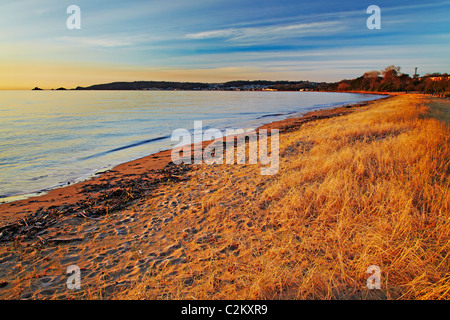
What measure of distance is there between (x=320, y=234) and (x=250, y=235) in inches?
50.4

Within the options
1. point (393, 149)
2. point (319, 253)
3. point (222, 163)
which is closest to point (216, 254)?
point (319, 253)

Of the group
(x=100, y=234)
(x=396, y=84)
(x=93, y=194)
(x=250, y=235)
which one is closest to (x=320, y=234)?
(x=250, y=235)

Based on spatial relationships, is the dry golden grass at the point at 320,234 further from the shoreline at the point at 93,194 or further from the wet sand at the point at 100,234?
the shoreline at the point at 93,194

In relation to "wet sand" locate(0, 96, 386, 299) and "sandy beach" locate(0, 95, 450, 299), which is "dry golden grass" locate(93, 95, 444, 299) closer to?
"sandy beach" locate(0, 95, 450, 299)

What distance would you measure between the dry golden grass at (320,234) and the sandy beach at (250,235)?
2cm

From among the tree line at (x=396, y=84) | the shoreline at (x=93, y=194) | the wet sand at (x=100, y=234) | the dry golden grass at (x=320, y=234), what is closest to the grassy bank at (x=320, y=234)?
the dry golden grass at (x=320, y=234)

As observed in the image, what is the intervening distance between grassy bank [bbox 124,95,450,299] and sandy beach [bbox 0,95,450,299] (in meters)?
0.02

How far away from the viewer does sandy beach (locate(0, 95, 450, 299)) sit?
3.27 m

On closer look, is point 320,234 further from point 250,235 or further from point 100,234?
point 100,234

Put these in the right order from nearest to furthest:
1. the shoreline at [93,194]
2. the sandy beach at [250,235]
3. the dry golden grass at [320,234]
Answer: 1. the dry golden grass at [320,234]
2. the sandy beach at [250,235]
3. the shoreline at [93,194]

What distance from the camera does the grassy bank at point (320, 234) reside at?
317cm

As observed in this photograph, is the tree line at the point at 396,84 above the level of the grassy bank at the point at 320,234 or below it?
above

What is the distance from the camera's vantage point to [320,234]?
4.27 meters

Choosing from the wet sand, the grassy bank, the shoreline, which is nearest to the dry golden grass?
the grassy bank
